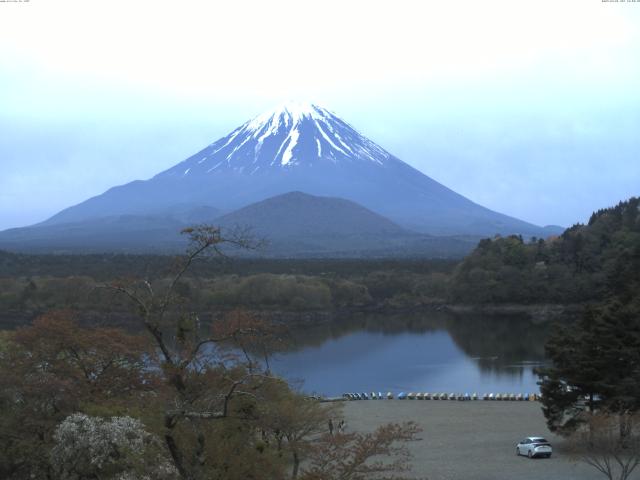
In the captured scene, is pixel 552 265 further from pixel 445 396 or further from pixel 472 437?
pixel 472 437

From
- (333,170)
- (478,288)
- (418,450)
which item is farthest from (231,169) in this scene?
(418,450)

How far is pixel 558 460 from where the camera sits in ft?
45.7

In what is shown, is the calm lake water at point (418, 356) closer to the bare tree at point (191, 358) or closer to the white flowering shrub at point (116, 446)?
the white flowering shrub at point (116, 446)

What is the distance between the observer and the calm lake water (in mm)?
26547

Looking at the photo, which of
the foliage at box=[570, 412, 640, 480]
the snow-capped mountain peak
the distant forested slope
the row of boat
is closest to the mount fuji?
→ the snow-capped mountain peak

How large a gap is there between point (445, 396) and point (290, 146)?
147m

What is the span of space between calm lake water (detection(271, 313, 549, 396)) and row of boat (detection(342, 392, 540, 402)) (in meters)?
1.29

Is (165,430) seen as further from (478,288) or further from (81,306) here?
(478,288)

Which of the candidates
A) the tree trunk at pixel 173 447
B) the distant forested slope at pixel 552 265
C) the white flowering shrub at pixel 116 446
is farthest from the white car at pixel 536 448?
the distant forested slope at pixel 552 265

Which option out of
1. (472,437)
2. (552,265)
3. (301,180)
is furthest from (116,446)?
(301,180)

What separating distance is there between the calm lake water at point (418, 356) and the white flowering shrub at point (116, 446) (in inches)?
460

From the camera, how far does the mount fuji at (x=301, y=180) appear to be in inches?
6275

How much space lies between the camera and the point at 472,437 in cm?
1681

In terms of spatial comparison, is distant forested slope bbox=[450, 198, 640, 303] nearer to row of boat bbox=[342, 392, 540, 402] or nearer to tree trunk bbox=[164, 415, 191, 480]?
row of boat bbox=[342, 392, 540, 402]
